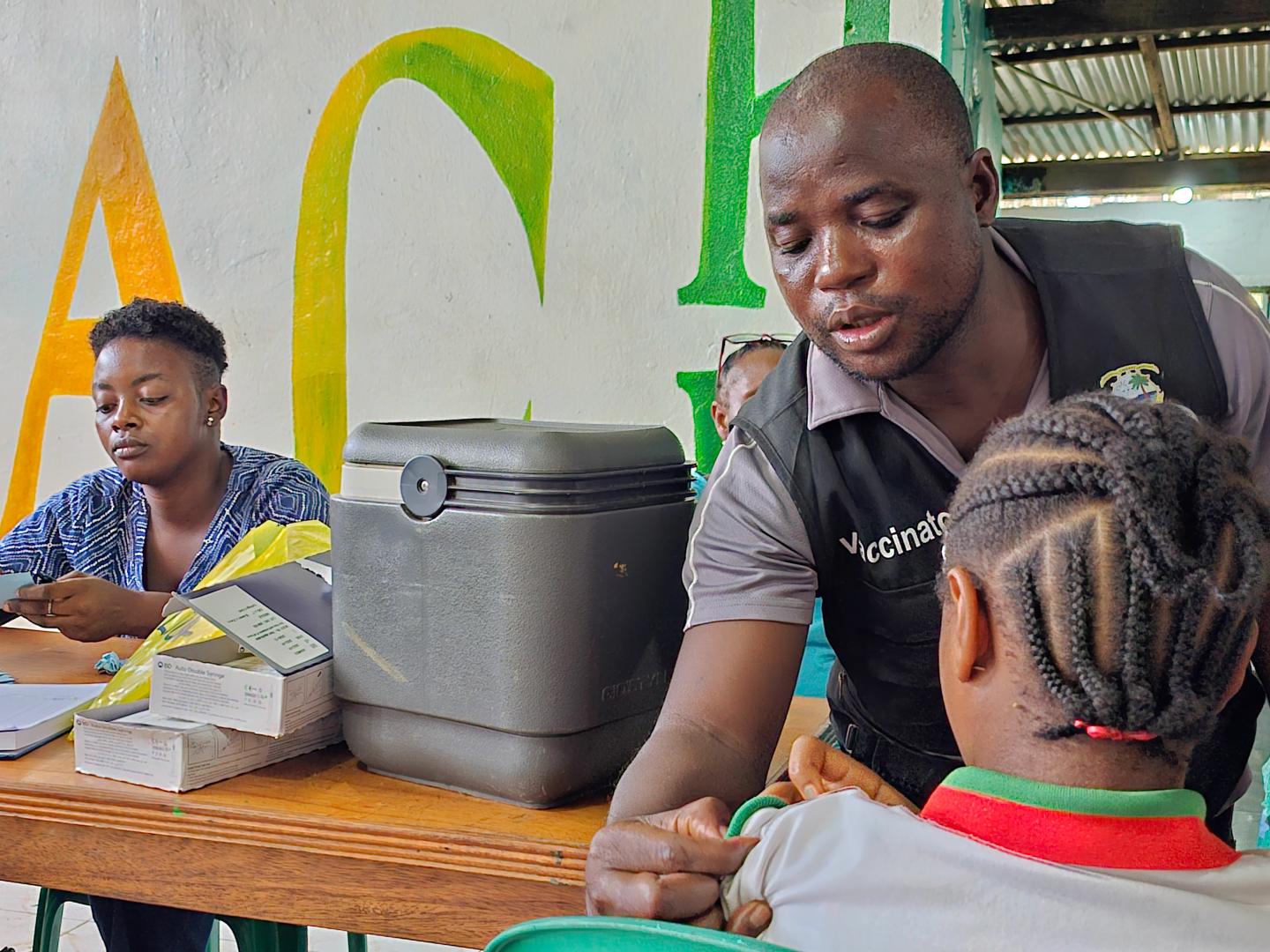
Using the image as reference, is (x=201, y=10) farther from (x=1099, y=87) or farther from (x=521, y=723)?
(x=1099, y=87)

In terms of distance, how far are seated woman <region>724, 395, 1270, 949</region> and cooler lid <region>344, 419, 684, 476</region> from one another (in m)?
0.48

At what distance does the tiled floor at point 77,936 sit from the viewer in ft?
9.07

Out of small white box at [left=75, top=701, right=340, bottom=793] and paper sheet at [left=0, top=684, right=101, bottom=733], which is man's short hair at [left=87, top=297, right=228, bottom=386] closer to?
paper sheet at [left=0, top=684, right=101, bottom=733]

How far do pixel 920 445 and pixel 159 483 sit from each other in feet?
5.62

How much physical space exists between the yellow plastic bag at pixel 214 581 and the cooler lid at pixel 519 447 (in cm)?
34

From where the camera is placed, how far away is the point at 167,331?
2576 mm

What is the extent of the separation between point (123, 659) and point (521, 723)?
106 cm

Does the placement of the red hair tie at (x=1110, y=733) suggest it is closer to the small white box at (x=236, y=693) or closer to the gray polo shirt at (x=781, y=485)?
the gray polo shirt at (x=781, y=485)

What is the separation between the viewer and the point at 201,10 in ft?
11.9

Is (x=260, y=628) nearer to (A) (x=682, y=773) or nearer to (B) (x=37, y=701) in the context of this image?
(B) (x=37, y=701)

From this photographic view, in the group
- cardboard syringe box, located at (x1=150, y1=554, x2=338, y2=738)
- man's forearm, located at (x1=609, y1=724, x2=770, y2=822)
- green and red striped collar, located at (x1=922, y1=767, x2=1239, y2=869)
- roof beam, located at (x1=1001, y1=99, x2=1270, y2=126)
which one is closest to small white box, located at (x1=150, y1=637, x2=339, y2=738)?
cardboard syringe box, located at (x1=150, y1=554, x2=338, y2=738)

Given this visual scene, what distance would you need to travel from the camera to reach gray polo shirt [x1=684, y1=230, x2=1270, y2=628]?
1.34m

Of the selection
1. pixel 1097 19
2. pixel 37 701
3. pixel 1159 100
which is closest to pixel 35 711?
pixel 37 701

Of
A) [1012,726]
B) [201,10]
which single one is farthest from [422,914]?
[201,10]
